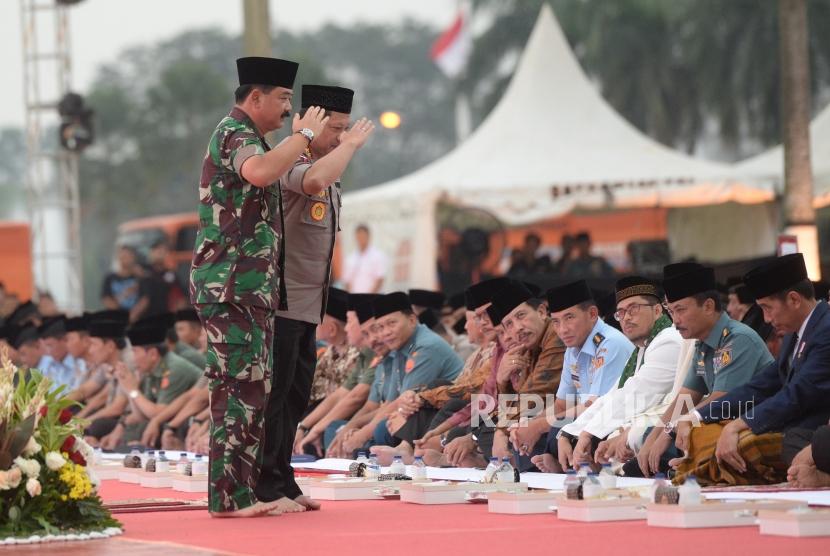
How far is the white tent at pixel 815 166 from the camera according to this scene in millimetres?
17781

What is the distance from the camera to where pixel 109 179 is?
196 feet

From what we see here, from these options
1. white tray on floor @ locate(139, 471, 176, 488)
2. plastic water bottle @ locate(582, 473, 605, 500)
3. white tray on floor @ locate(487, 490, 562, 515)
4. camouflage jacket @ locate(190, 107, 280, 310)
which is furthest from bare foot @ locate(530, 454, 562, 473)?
camouflage jacket @ locate(190, 107, 280, 310)

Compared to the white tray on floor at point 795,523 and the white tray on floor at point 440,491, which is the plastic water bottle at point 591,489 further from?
the white tray on floor at point 795,523

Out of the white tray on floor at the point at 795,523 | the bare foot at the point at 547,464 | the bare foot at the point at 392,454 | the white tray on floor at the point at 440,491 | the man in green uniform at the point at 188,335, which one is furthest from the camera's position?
the man in green uniform at the point at 188,335

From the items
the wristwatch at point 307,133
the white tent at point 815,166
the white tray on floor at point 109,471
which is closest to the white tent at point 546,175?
the white tent at point 815,166

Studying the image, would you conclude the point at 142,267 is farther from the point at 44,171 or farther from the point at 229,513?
the point at 229,513

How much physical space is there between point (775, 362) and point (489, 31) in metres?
38.3

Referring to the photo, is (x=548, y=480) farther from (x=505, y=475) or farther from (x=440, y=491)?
(x=440, y=491)

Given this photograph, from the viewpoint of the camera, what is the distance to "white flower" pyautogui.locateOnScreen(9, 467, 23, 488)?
A: 5.42m

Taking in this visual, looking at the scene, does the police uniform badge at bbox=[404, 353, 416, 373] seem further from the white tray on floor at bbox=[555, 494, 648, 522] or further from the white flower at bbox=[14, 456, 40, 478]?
the white flower at bbox=[14, 456, 40, 478]

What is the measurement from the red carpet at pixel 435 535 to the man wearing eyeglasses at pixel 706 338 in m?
1.32

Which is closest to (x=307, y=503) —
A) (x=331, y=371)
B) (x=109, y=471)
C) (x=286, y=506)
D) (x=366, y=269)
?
(x=286, y=506)

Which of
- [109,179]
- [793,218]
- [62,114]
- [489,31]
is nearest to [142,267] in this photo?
[62,114]

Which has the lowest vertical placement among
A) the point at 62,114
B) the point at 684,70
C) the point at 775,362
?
the point at 775,362
